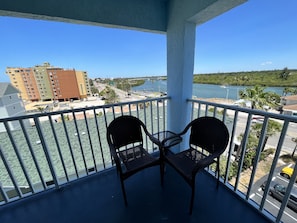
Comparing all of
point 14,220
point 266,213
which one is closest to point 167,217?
point 266,213

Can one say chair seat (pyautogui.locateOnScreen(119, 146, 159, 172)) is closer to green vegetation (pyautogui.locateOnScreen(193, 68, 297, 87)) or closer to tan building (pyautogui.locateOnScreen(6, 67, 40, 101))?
green vegetation (pyautogui.locateOnScreen(193, 68, 297, 87))

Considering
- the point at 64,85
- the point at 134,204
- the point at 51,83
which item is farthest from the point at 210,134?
the point at 64,85

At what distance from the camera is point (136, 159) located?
159 centimetres

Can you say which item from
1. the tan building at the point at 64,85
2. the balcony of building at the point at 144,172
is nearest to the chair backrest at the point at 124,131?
the balcony of building at the point at 144,172

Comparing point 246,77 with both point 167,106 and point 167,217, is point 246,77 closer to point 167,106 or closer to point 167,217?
point 167,106

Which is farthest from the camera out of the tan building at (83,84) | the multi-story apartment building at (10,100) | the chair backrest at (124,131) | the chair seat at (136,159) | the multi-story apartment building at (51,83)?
the tan building at (83,84)

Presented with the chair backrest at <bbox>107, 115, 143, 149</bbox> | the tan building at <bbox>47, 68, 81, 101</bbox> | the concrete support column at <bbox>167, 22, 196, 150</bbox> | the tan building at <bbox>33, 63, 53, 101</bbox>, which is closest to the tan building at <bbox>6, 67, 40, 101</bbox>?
the tan building at <bbox>33, 63, 53, 101</bbox>

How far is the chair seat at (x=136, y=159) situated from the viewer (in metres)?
1.42

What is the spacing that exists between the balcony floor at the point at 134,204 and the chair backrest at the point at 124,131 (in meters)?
0.56

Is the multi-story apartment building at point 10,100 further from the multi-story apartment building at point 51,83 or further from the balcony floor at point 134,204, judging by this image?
the multi-story apartment building at point 51,83

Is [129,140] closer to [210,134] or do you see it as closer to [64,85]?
[210,134]

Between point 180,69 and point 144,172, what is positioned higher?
point 180,69

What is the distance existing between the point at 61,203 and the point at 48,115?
42.0 inches

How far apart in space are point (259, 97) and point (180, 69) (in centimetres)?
878
